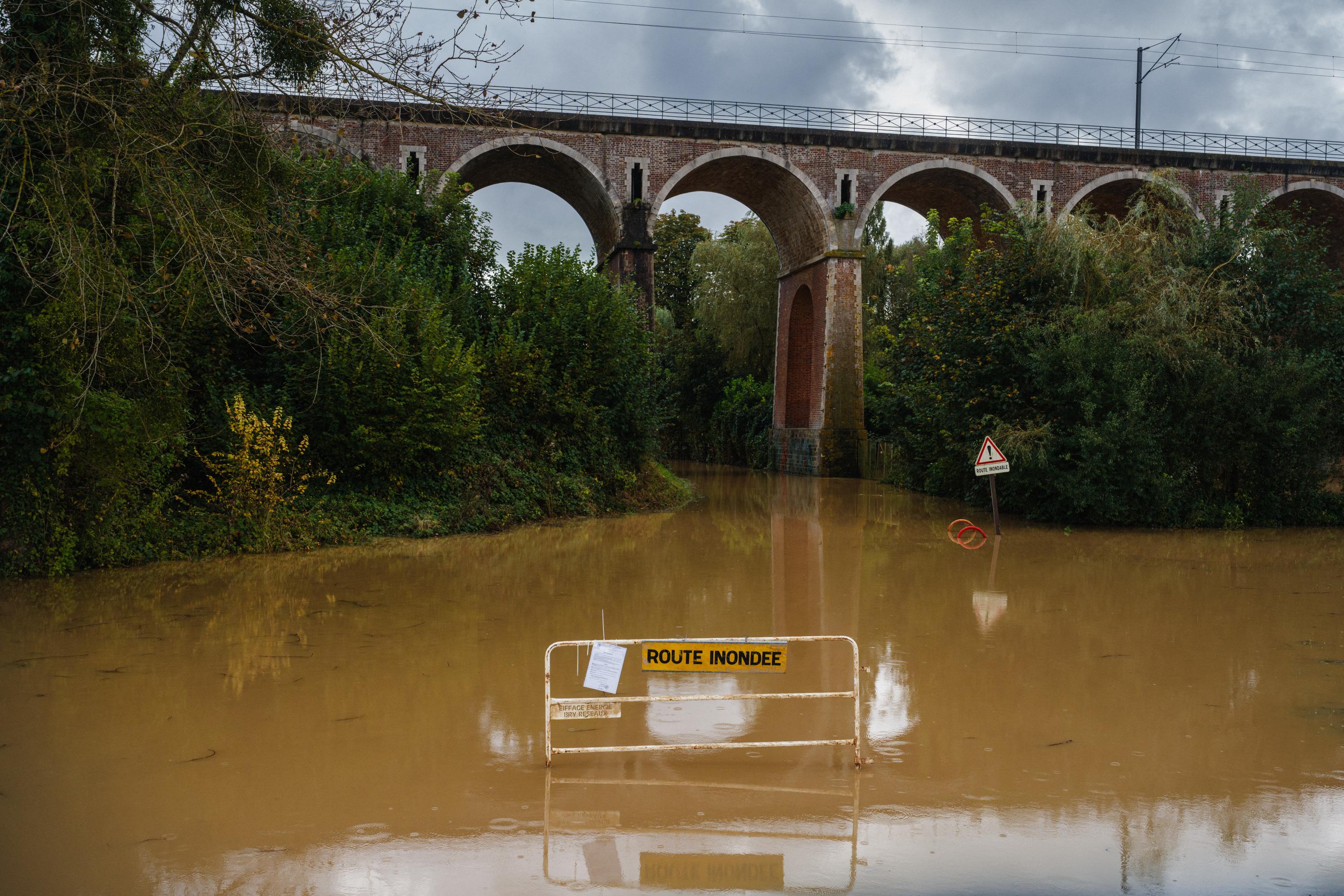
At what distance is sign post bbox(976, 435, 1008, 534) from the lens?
14406 millimetres

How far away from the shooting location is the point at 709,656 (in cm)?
473

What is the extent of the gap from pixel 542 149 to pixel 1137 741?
23.1 meters

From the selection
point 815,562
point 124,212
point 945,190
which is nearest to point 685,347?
point 945,190

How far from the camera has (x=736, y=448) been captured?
3644 centimetres

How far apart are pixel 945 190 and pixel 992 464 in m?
16.8

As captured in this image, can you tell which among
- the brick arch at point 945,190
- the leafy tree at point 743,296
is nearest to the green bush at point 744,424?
the leafy tree at point 743,296

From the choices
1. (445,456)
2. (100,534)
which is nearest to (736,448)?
(445,456)

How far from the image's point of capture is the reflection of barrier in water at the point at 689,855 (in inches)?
150

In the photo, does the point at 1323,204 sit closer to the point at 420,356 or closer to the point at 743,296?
the point at 743,296

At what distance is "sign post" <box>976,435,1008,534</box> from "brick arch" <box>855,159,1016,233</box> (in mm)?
12994

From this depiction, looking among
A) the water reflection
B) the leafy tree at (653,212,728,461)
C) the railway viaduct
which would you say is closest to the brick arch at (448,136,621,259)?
the railway viaduct

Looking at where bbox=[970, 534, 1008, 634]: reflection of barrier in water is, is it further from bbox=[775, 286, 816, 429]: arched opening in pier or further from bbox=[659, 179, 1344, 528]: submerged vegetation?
bbox=[775, 286, 816, 429]: arched opening in pier

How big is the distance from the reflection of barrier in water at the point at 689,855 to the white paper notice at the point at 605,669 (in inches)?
22.6

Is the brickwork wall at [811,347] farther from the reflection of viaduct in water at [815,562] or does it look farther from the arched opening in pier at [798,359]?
the reflection of viaduct in water at [815,562]
